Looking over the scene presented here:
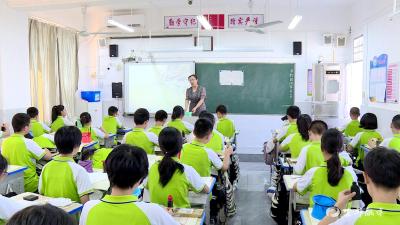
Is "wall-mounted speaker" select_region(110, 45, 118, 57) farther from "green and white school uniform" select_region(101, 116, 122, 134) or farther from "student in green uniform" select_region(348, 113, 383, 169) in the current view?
"student in green uniform" select_region(348, 113, 383, 169)

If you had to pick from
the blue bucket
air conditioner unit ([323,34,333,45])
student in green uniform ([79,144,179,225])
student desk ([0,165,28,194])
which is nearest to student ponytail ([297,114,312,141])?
the blue bucket

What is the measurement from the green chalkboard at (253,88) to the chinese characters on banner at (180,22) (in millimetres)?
969

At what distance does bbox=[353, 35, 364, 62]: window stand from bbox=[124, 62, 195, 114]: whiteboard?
3.74 m

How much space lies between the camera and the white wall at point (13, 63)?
19.8 feet

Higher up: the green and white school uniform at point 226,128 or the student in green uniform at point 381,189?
the student in green uniform at point 381,189

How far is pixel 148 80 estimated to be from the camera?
859 cm

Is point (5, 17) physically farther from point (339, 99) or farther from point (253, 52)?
point (339, 99)

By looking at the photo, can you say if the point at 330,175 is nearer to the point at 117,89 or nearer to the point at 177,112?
the point at 177,112

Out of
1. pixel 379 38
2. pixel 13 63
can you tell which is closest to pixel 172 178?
pixel 13 63

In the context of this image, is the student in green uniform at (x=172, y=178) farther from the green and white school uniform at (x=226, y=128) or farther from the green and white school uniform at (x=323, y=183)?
the green and white school uniform at (x=226, y=128)

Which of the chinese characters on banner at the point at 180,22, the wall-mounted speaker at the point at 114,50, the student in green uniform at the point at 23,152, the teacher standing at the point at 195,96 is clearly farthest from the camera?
the wall-mounted speaker at the point at 114,50

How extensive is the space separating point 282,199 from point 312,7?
18.1ft

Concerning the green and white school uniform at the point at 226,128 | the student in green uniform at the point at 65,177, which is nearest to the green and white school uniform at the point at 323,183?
the student in green uniform at the point at 65,177

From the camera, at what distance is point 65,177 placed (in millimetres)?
2600
